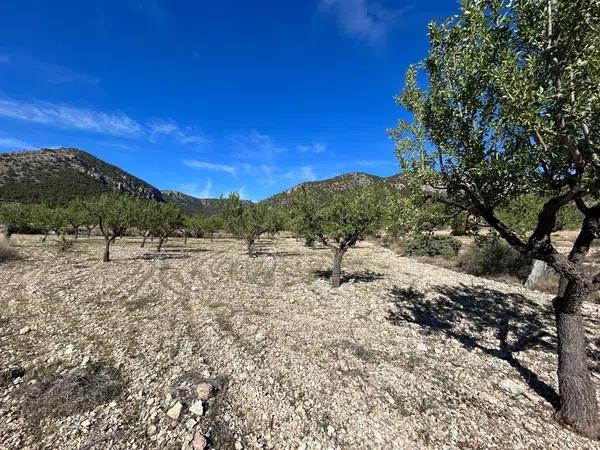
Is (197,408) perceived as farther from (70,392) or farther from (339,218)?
(339,218)

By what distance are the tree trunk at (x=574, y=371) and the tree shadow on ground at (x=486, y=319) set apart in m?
0.99

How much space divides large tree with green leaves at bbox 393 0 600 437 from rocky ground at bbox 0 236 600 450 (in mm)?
2632

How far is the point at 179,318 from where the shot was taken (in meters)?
14.3

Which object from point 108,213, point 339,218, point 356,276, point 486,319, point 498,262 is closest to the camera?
point 486,319

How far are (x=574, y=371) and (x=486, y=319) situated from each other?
865 centimetres

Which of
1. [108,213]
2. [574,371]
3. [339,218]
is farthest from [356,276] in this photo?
[108,213]

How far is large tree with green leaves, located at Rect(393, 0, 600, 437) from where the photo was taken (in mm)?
5971

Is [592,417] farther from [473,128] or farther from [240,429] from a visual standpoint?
[240,429]

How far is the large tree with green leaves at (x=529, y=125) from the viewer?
597 cm

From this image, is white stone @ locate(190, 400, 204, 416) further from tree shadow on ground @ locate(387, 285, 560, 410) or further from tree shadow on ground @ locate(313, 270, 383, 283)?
tree shadow on ground @ locate(313, 270, 383, 283)

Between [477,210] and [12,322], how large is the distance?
18.8 meters

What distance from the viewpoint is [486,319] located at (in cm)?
1545

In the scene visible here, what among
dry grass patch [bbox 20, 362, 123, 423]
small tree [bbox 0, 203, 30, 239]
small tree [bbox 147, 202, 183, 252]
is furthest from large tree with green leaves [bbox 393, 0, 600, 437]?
small tree [bbox 0, 203, 30, 239]

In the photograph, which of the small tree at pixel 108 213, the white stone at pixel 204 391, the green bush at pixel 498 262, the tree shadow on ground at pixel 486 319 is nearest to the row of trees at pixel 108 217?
the small tree at pixel 108 213
